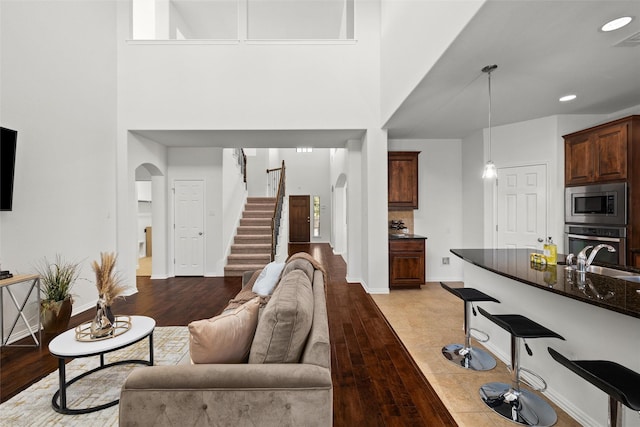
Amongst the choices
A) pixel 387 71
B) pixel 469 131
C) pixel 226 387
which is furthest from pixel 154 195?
pixel 469 131

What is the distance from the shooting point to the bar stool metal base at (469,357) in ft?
8.52

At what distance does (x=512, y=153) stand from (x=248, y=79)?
4.51 m

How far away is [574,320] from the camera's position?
6.50 ft

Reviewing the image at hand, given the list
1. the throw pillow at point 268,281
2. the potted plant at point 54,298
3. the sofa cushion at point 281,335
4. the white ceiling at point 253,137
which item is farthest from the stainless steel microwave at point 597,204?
the potted plant at point 54,298

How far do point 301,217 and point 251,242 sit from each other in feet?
18.8

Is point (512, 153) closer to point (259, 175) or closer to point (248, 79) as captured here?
point (248, 79)

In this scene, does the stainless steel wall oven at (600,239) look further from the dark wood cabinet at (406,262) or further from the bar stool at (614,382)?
the bar stool at (614,382)

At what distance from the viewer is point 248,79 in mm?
4883

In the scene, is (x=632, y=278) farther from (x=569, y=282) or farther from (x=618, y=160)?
(x=618, y=160)

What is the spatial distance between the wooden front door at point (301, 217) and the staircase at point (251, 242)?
4203 mm

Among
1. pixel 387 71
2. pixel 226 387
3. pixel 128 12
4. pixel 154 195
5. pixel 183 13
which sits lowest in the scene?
pixel 226 387

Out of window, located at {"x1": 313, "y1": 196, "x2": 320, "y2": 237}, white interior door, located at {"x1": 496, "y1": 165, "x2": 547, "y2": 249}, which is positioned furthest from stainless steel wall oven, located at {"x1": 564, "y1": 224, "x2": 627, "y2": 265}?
window, located at {"x1": 313, "y1": 196, "x2": 320, "y2": 237}

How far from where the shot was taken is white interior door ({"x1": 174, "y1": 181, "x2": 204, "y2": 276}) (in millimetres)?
6180

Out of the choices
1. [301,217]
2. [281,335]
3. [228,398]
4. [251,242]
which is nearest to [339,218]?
[301,217]
